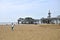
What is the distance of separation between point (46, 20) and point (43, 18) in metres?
2.37

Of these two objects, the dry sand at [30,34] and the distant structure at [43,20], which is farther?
the distant structure at [43,20]

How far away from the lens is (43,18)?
80000mm

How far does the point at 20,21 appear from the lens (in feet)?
276

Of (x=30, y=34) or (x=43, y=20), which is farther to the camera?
(x=43, y=20)

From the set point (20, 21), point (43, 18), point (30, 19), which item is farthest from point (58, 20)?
point (20, 21)

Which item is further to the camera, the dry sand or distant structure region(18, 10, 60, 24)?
distant structure region(18, 10, 60, 24)

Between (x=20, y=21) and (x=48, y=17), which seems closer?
(x=48, y=17)

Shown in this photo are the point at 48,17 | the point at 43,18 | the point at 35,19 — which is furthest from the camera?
the point at 35,19

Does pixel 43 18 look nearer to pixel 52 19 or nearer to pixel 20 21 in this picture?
pixel 52 19

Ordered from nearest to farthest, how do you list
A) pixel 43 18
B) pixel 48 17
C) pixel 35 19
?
pixel 48 17 < pixel 43 18 < pixel 35 19

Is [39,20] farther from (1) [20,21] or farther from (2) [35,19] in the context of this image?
(1) [20,21]

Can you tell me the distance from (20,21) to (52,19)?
16687mm

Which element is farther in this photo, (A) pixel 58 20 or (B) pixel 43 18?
(B) pixel 43 18

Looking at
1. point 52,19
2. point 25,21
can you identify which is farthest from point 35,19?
point 52,19
